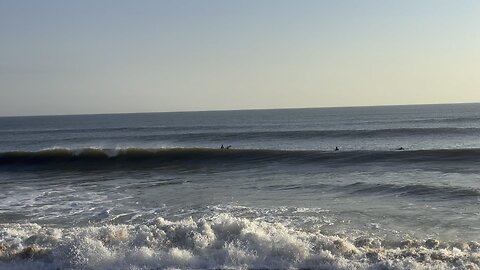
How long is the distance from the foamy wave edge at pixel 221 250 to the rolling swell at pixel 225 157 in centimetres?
1451

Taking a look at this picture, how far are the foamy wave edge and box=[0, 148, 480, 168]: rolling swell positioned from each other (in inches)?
571

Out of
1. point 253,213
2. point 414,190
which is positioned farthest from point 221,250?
point 414,190

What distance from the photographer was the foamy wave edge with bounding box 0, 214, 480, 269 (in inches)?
345

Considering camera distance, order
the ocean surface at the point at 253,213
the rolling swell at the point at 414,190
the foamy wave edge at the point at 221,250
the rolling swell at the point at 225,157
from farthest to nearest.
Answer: the rolling swell at the point at 225,157, the rolling swell at the point at 414,190, the ocean surface at the point at 253,213, the foamy wave edge at the point at 221,250

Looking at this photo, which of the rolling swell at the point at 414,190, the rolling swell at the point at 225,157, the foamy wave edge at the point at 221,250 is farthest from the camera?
the rolling swell at the point at 225,157

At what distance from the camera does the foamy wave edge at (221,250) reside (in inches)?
345

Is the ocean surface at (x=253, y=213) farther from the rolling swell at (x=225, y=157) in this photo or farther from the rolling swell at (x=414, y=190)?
the rolling swell at (x=225, y=157)

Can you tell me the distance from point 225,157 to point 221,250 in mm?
19306

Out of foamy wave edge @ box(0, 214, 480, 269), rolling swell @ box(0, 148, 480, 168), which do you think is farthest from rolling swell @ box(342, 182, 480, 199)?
rolling swell @ box(0, 148, 480, 168)

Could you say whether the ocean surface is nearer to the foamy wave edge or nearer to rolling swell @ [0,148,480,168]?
the foamy wave edge

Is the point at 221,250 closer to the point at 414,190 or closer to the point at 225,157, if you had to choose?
the point at 414,190

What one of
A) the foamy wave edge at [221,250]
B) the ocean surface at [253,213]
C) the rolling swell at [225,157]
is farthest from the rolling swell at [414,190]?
the rolling swell at [225,157]

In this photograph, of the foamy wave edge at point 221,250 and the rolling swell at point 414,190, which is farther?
the rolling swell at point 414,190

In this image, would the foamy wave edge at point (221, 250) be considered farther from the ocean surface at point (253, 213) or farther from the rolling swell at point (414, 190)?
the rolling swell at point (414, 190)
